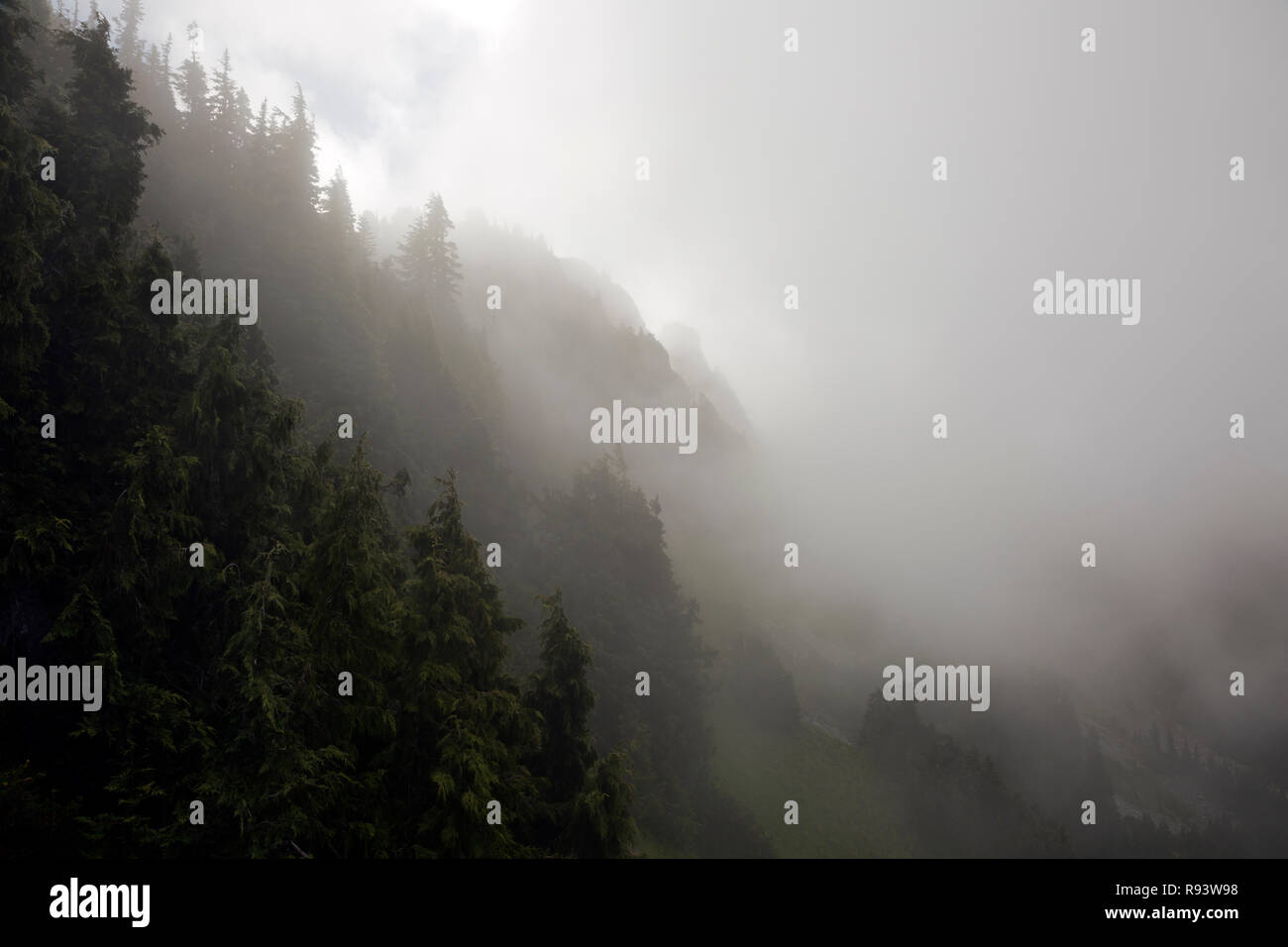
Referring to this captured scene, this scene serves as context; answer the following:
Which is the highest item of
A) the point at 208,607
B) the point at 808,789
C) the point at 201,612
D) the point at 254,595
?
the point at 254,595

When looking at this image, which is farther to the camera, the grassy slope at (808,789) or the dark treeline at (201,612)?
the grassy slope at (808,789)

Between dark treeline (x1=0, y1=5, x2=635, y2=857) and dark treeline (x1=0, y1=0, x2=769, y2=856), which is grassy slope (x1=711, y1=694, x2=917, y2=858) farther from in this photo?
dark treeline (x1=0, y1=5, x2=635, y2=857)

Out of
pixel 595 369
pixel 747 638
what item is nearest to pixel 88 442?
pixel 747 638

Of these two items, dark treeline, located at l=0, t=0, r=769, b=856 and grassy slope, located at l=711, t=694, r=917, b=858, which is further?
grassy slope, located at l=711, t=694, r=917, b=858

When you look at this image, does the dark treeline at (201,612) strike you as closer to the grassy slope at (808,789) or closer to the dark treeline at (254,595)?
the dark treeline at (254,595)

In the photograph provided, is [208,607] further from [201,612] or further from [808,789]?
[808,789]

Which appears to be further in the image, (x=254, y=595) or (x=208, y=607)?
(x=208, y=607)

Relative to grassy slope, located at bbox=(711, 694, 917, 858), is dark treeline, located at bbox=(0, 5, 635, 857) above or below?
above

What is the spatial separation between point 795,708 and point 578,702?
127 ft

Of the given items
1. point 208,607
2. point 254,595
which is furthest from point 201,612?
point 254,595

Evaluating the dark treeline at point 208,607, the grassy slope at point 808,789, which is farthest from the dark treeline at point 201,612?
the grassy slope at point 808,789

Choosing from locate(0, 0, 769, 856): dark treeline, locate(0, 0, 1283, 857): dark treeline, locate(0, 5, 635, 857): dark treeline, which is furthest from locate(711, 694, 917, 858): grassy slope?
locate(0, 5, 635, 857): dark treeline

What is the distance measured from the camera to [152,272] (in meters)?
14.5
